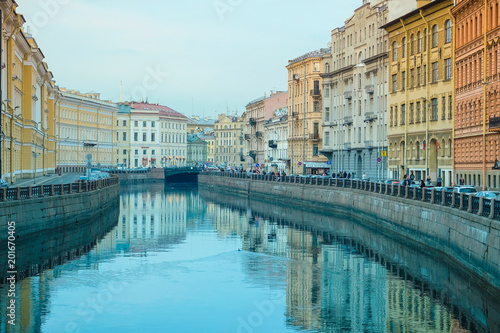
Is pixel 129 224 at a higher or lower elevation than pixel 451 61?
lower

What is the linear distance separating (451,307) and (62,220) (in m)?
29.4

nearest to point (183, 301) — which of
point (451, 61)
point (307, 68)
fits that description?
point (451, 61)

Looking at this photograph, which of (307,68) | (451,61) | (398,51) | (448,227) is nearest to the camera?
(448,227)

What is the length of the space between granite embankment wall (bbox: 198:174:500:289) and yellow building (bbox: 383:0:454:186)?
808 centimetres

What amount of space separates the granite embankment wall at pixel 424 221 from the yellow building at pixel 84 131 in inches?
2539

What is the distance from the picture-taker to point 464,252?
1435 inches

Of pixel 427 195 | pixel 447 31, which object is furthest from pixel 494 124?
pixel 447 31

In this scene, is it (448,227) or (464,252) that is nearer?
(464,252)

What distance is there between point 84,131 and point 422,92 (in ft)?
312

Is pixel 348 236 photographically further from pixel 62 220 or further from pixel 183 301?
pixel 183 301

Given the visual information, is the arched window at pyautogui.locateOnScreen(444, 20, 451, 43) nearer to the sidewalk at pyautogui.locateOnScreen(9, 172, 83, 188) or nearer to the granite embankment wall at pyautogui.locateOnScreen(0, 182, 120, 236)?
the granite embankment wall at pyautogui.locateOnScreen(0, 182, 120, 236)

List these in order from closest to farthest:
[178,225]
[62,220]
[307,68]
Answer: [62,220] → [178,225] → [307,68]

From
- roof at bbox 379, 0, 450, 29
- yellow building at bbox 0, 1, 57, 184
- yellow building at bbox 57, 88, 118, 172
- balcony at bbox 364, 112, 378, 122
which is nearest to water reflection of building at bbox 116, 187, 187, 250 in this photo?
yellow building at bbox 0, 1, 57, 184

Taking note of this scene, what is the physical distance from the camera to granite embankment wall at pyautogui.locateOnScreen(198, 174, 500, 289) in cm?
3244
